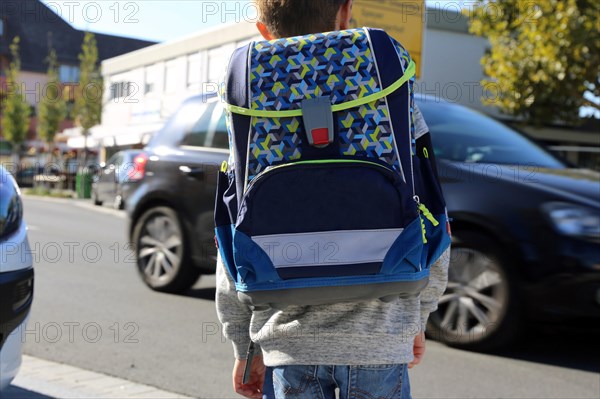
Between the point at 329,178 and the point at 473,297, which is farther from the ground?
the point at 329,178

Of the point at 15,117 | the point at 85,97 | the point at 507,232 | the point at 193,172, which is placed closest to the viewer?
the point at 507,232

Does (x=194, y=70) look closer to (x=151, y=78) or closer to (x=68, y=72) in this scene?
(x=151, y=78)

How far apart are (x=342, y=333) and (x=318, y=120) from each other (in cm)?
45

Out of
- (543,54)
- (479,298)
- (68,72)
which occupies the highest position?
(68,72)

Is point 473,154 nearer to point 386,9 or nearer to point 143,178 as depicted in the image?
point 143,178

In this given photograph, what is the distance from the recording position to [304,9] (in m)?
1.68

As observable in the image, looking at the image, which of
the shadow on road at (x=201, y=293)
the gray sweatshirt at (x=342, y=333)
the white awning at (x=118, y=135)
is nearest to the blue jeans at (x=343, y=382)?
the gray sweatshirt at (x=342, y=333)

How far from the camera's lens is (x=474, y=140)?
5.79 meters

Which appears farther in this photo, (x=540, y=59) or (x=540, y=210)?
(x=540, y=59)

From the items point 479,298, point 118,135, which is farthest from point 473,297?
point 118,135

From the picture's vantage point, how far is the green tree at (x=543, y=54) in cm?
1677

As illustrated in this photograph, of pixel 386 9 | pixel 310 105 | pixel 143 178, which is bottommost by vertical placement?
pixel 143 178

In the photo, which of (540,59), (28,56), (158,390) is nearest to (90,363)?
(158,390)

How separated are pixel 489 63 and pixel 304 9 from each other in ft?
62.5
